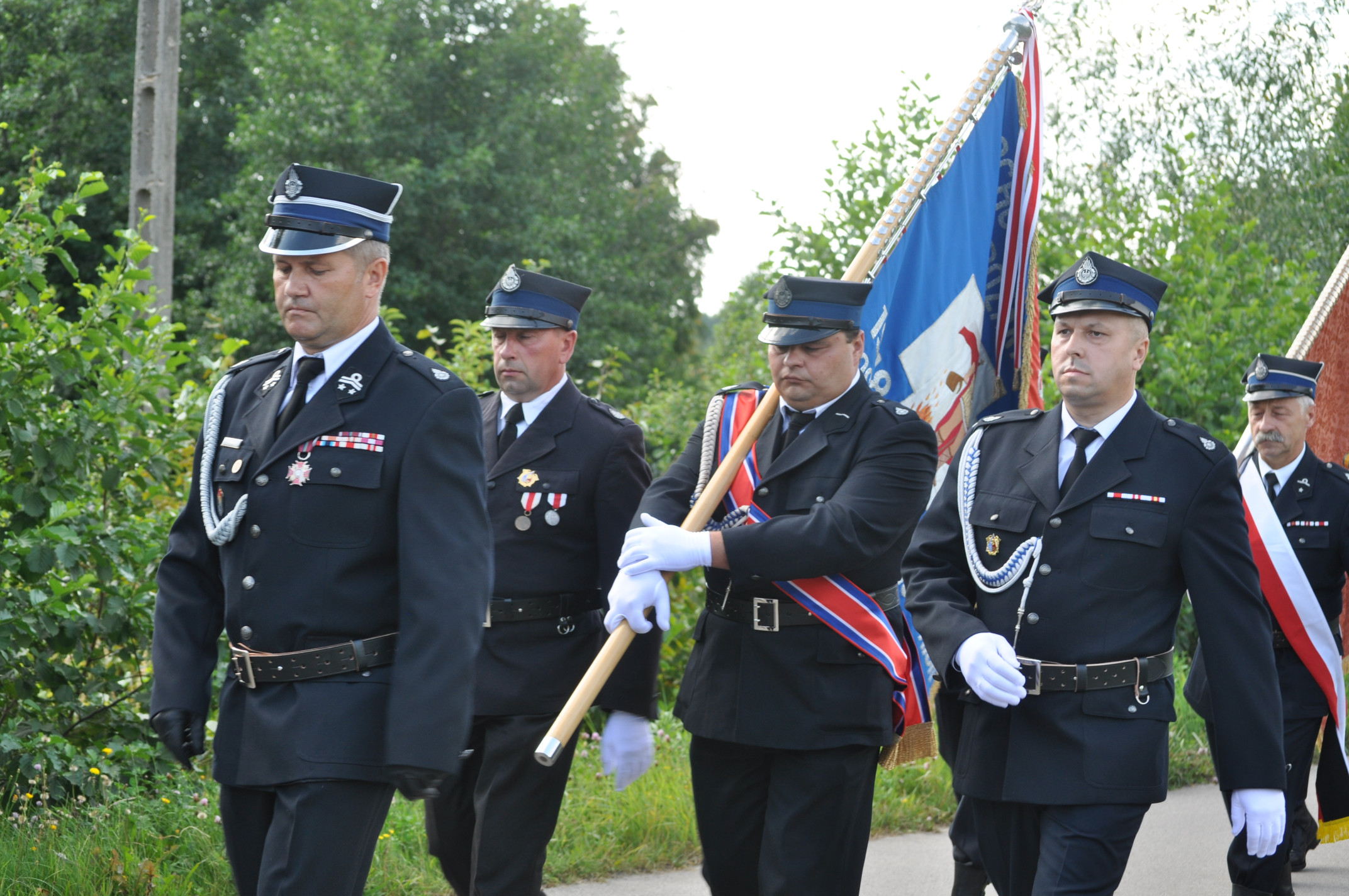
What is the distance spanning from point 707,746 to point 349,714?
143 centimetres

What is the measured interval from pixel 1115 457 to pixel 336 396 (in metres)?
2.02

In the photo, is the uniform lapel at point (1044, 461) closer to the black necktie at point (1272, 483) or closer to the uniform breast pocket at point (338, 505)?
the uniform breast pocket at point (338, 505)

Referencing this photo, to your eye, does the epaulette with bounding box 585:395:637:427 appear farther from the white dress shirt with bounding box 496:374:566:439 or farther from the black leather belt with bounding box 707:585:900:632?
the black leather belt with bounding box 707:585:900:632

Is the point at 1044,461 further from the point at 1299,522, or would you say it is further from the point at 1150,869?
the point at 1150,869

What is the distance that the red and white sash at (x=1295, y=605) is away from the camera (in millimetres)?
5523

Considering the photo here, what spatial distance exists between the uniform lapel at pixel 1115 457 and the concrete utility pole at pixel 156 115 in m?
8.05

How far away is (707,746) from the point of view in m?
4.02

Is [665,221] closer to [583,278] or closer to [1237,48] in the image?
[583,278]

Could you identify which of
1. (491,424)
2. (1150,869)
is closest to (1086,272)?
(491,424)

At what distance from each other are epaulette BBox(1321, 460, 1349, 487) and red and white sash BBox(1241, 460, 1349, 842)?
0.55 meters

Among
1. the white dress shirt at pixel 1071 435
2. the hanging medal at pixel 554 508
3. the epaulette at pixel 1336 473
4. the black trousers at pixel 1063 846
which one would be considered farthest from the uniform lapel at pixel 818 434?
the epaulette at pixel 1336 473

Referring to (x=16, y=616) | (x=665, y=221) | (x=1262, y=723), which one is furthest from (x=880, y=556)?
(x=665, y=221)

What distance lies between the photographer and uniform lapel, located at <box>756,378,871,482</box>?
402cm

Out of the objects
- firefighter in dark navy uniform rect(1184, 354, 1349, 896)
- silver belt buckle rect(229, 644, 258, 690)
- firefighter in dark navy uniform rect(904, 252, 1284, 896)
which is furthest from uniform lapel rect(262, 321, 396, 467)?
firefighter in dark navy uniform rect(1184, 354, 1349, 896)
